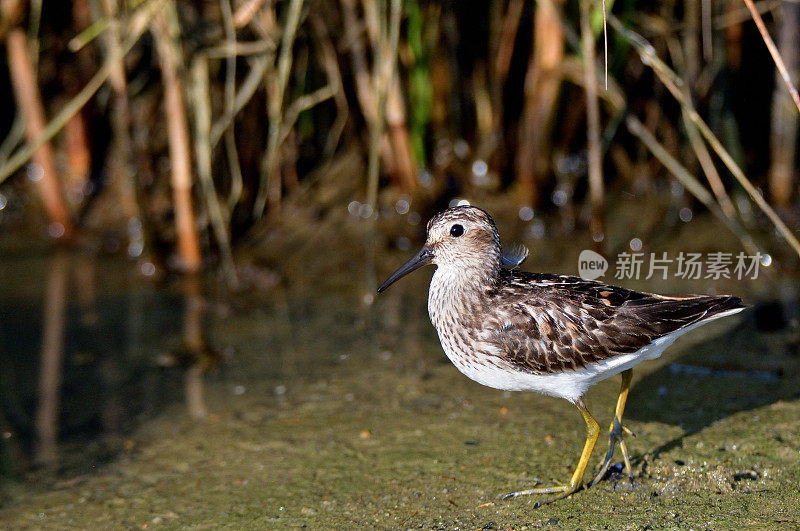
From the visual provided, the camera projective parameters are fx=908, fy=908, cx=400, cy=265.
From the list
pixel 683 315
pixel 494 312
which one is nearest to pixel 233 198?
pixel 494 312

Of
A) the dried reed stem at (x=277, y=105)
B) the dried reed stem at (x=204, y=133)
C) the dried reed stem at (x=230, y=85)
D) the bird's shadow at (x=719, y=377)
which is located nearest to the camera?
the bird's shadow at (x=719, y=377)

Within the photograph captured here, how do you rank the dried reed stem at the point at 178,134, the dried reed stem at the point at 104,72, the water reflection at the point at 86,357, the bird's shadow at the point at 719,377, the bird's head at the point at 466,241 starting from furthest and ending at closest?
the dried reed stem at the point at 178,134 < the dried reed stem at the point at 104,72 < the water reflection at the point at 86,357 < the bird's shadow at the point at 719,377 < the bird's head at the point at 466,241

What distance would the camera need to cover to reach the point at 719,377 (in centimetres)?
477

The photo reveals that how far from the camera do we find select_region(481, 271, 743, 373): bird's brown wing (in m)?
3.81

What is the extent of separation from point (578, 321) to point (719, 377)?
1338 mm

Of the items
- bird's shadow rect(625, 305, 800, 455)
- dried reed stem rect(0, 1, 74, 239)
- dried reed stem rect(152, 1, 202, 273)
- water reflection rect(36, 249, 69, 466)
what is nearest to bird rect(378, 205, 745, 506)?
bird's shadow rect(625, 305, 800, 455)

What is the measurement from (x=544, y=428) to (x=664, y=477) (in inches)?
26.5

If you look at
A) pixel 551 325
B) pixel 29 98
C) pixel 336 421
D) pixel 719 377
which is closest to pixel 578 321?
pixel 551 325

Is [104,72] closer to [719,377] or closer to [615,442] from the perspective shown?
[615,442]

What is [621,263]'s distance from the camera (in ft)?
20.7

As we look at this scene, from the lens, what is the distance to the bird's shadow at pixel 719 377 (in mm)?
4426

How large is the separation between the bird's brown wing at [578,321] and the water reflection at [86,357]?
6.46 ft

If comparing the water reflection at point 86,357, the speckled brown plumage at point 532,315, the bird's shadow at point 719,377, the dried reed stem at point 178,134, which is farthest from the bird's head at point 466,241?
the dried reed stem at point 178,134

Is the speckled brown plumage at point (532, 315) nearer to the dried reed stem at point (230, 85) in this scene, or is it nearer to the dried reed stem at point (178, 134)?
the dried reed stem at point (230, 85)
